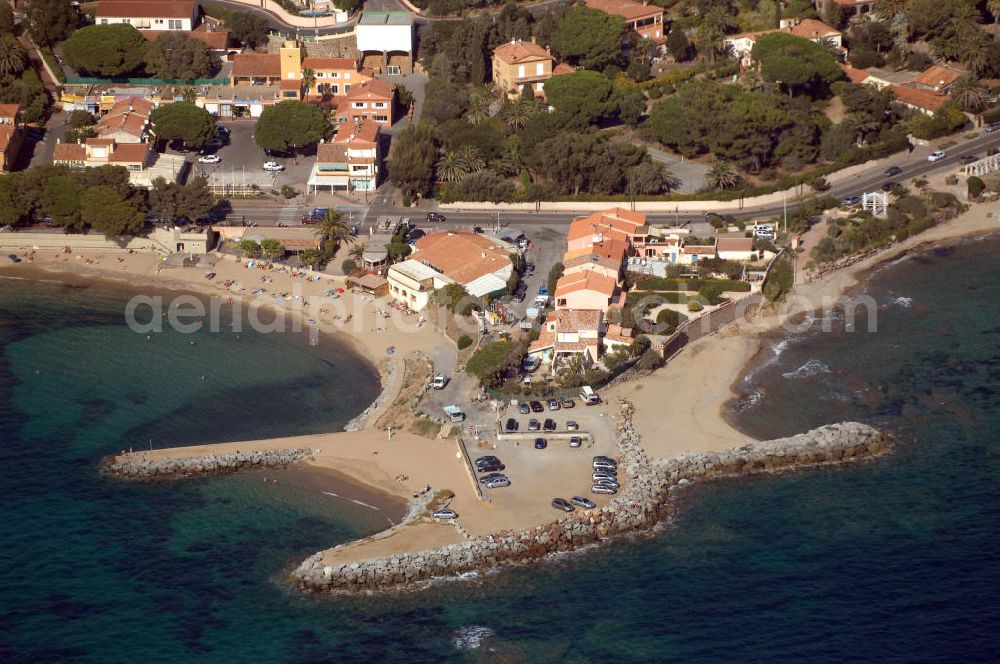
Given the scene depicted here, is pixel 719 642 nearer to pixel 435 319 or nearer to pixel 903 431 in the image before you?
pixel 903 431

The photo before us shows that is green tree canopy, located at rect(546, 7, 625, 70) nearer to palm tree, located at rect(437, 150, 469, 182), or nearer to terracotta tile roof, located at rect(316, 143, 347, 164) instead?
palm tree, located at rect(437, 150, 469, 182)

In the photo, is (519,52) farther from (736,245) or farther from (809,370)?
(809,370)

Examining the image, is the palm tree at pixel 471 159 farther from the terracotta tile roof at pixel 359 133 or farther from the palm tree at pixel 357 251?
the palm tree at pixel 357 251

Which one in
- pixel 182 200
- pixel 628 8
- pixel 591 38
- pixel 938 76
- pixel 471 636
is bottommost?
pixel 471 636

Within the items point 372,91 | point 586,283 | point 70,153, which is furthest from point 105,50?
point 586,283

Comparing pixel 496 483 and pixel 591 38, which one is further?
pixel 591 38

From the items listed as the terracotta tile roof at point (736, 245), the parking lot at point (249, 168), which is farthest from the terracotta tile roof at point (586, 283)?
the parking lot at point (249, 168)
